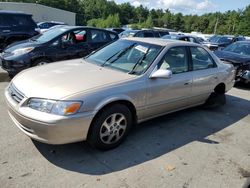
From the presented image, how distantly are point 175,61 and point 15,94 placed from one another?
269 cm

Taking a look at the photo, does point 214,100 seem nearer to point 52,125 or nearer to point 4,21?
point 52,125

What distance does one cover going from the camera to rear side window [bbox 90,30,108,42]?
8.53m

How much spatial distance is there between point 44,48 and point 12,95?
12.3 ft

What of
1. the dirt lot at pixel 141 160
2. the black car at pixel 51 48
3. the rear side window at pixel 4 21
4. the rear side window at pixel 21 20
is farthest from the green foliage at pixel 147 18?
the dirt lot at pixel 141 160

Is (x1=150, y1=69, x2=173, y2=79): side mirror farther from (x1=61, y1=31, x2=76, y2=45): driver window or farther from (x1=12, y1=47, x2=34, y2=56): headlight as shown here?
(x1=61, y1=31, x2=76, y2=45): driver window

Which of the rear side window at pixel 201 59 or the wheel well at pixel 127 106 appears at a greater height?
the rear side window at pixel 201 59

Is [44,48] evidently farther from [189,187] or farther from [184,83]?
[189,187]

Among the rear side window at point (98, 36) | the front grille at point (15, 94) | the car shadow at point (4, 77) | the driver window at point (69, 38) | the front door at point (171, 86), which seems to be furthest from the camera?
the rear side window at point (98, 36)

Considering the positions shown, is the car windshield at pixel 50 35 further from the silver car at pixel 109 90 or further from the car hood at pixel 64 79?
the car hood at pixel 64 79

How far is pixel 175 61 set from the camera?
186 inches

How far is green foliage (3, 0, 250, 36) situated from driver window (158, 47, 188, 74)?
56639 mm

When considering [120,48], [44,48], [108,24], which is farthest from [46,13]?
[120,48]

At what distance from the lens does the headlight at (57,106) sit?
3211 mm

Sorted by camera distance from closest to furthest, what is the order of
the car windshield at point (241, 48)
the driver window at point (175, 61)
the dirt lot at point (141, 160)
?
the dirt lot at point (141, 160)
the driver window at point (175, 61)
the car windshield at point (241, 48)
